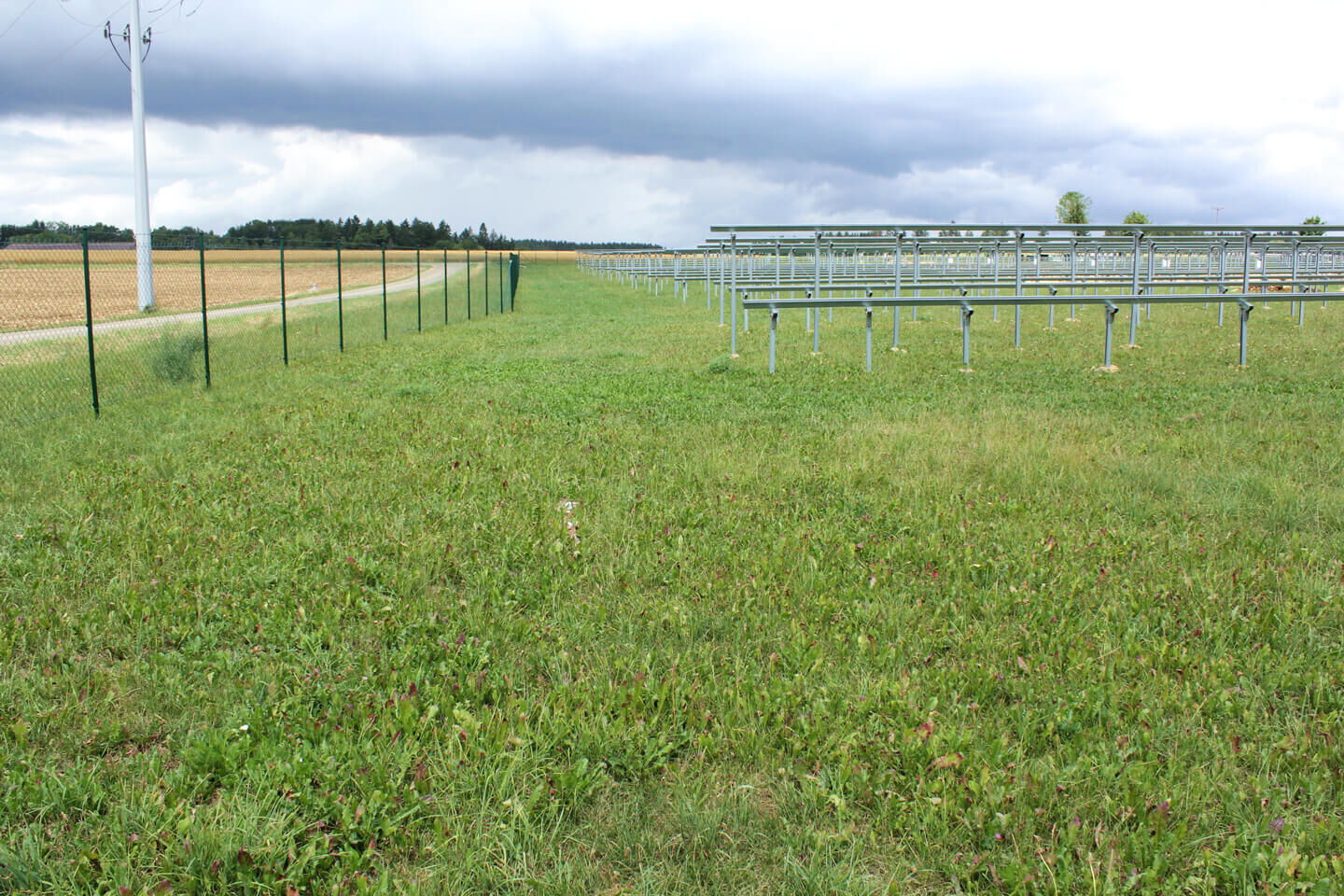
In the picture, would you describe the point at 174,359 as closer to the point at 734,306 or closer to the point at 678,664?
the point at 734,306

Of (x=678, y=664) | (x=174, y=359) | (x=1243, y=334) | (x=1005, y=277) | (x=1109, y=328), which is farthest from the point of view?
(x=1005, y=277)

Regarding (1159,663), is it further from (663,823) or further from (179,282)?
(179,282)

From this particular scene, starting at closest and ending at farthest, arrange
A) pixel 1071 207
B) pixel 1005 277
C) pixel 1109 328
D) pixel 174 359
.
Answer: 1. pixel 1109 328
2. pixel 174 359
3. pixel 1005 277
4. pixel 1071 207

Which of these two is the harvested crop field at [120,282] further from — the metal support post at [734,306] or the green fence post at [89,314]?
the metal support post at [734,306]

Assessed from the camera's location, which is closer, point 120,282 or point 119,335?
point 120,282

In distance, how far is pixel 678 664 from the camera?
3104 mm

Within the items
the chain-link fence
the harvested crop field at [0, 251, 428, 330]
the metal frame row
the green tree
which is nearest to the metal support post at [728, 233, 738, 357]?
Answer: the metal frame row

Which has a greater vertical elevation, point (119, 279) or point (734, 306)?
point (119, 279)

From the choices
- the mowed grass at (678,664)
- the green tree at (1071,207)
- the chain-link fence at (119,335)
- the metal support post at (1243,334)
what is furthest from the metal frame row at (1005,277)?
the green tree at (1071,207)

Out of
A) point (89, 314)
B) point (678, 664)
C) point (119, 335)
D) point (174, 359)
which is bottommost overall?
point (678, 664)

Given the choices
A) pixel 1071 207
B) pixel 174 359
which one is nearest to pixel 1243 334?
pixel 174 359

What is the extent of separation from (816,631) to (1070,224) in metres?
9.52

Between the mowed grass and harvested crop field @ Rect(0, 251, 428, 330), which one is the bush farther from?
the mowed grass

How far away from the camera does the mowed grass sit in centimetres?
223
